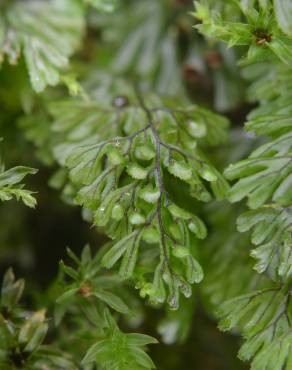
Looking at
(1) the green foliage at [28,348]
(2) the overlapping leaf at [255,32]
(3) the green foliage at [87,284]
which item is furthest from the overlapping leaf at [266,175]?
(1) the green foliage at [28,348]

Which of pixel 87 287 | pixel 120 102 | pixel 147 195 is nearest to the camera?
pixel 147 195

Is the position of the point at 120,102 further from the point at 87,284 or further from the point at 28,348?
the point at 28,348

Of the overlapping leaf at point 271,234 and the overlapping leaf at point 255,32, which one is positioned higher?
the overlapping leaf at point 255,32

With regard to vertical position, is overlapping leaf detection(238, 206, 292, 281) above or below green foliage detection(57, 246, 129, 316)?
above

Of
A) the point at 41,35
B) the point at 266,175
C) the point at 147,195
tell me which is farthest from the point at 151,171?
the point at 41,35

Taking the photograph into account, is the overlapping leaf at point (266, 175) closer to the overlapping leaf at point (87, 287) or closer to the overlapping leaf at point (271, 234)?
the overlapping leaf at point (271, 234)

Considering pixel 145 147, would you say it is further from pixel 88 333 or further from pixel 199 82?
pixel 199 82

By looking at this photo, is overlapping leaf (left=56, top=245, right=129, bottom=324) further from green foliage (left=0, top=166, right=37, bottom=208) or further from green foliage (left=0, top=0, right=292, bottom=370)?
green foliage (left=0, top=166, right=37, bottom=208)

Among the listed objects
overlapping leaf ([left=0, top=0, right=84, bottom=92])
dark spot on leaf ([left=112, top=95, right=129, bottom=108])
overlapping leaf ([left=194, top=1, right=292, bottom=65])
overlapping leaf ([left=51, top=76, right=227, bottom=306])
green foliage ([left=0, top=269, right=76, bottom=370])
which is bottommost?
green foliage ([left=0, top=269, right=76, bottom=370])

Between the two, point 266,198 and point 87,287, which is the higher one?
point 266,198

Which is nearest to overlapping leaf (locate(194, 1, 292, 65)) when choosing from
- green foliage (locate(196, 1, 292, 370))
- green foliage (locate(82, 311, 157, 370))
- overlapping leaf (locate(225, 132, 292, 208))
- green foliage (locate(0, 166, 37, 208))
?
green foliage (locate(196, 1, 292, 370))

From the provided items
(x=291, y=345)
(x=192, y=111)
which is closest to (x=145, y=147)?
(x=192, y=111)
